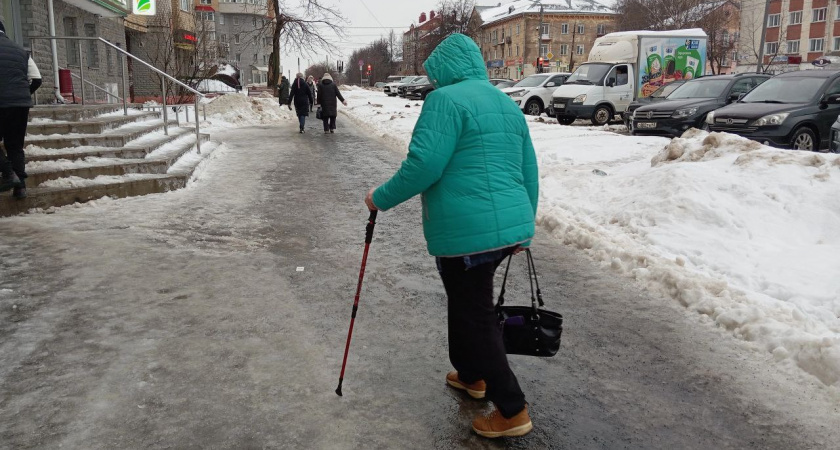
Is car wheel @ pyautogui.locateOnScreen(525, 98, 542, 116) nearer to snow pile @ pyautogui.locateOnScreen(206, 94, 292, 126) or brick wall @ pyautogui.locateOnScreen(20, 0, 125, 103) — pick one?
snow pile @ pyautogui.locateOnScreen(206, 94, 292, 126)

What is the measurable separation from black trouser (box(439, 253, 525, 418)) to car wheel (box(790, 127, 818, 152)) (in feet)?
35.4

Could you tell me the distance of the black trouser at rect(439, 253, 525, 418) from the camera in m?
2.89

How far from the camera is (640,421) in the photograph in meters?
3.20

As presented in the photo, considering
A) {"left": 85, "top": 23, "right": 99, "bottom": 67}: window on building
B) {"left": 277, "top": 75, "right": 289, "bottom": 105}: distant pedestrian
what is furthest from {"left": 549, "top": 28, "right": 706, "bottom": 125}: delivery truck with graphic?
{"left": 85, "top": 23, "right": 99, "bottom": 67}: window on building

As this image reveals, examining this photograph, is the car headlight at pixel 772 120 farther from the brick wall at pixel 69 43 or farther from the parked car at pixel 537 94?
the brick wall at pixel 69 43

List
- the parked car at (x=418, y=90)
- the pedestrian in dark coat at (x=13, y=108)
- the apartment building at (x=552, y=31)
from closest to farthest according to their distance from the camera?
the pedestrian in dark coat at (x=13, y=108)
the parked car at (x=418, y=90)
the apartment building at (x=552, y=31)

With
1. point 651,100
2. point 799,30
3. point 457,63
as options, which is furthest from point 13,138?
point 799,30

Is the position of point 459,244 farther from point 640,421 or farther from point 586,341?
point 586,341

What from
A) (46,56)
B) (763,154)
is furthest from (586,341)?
(46,56)

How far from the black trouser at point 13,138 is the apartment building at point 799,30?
2261 inches

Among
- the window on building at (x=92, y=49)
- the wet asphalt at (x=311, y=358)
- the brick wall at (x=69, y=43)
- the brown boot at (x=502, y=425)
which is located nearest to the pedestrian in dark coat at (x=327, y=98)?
the brick wall at (x=69, y=43)

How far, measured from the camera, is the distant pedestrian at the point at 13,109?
6789 millimetres

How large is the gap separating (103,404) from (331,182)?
721cm

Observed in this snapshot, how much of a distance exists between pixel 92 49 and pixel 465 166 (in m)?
22.3
